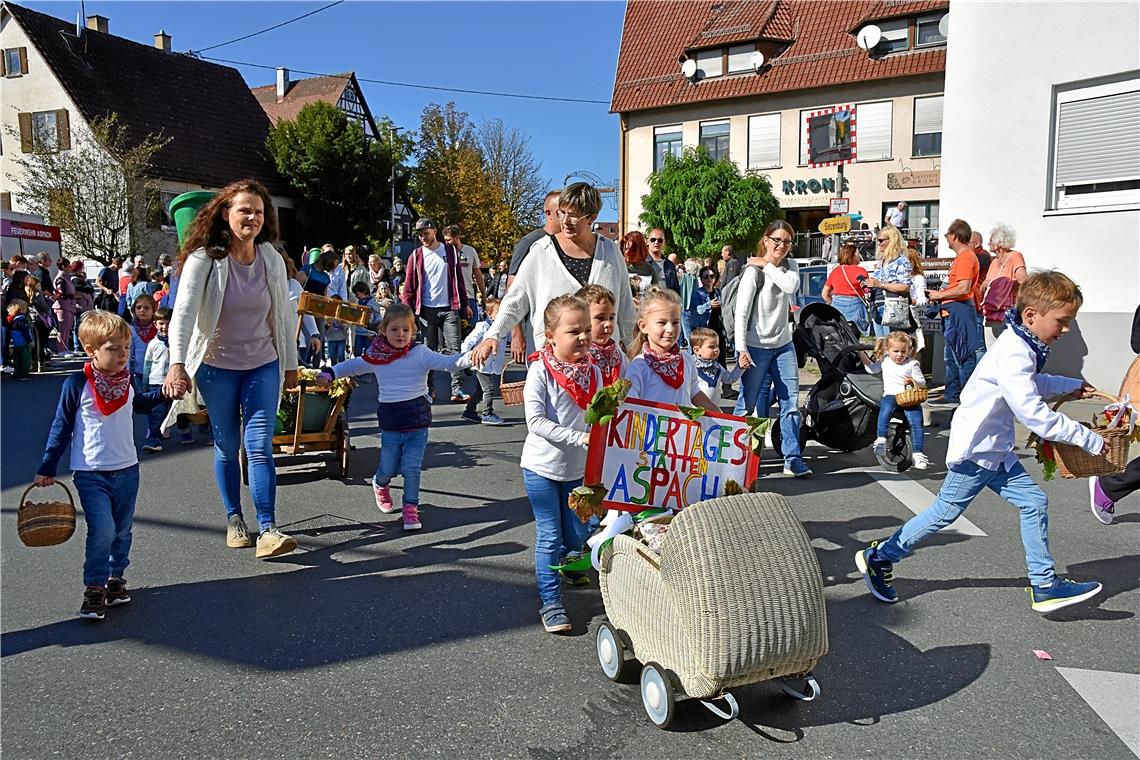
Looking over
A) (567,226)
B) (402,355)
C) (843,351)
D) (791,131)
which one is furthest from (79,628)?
(791,131)

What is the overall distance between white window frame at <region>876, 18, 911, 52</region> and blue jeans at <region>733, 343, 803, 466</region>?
102ft

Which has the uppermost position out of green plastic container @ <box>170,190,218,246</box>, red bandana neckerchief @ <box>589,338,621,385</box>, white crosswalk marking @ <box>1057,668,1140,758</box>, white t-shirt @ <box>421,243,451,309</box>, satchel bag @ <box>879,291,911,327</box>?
green plastic container @ <box>170,190,218,246</box>

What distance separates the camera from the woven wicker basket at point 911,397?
7.14 meters

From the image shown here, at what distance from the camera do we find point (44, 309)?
50.1ft

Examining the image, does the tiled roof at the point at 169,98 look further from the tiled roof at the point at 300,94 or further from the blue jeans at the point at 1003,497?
the blue jeans at the point at 1003,497

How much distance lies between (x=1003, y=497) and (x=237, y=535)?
4.15 meters

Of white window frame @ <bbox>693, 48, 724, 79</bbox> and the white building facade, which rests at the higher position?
white window frame @ <bbox>693, 48, 724, 79</bbox>

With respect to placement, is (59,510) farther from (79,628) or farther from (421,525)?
(421,525)

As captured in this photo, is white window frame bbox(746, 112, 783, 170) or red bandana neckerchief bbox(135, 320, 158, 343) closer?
red bandana neckerchief bbox(135, 320, 158, 343)

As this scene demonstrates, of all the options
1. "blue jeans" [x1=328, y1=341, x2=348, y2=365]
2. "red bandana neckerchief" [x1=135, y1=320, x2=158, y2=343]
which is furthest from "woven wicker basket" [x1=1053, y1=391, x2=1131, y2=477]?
"blue jeans" [x1=328, y1=341, x2=348, y2=365]

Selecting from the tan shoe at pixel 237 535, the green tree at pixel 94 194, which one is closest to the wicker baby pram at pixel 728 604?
the tan shoe at pixel 237 535

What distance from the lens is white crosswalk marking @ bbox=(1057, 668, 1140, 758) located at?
10.5 feet

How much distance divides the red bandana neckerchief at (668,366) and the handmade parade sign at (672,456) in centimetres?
41

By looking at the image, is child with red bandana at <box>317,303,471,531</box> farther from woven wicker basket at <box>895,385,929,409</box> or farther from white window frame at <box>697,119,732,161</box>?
white window frame at <box>697,119,732,161</box>
